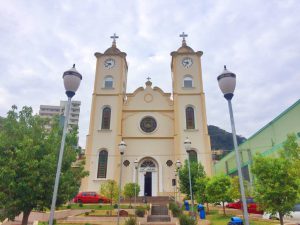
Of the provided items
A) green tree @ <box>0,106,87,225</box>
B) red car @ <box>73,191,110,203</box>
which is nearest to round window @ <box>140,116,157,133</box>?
red car @ <box>73,191,110,203</box>

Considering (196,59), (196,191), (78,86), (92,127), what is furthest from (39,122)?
(196,59)

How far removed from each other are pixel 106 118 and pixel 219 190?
1627 cm

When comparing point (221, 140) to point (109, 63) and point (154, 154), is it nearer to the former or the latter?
point (154, 154)

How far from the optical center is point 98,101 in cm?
3011

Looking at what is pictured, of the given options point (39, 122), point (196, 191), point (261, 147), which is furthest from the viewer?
point (261, 147)

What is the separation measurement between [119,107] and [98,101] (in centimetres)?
262

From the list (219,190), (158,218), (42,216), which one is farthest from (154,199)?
(42,216)

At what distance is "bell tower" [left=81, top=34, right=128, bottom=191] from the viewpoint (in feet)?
87.7

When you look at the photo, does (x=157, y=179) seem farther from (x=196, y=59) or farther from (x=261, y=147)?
(x=196, y=59)

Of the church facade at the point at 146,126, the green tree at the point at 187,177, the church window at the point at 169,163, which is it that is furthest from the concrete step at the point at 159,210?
the church window at the point at 169,163

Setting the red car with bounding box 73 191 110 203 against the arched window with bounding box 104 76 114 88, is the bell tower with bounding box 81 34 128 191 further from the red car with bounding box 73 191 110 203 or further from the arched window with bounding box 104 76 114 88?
the red car with bounding box 73 191 110 203

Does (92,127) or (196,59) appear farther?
(196,59)

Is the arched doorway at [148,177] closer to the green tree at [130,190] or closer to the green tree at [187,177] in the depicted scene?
the green tree at [130,190]

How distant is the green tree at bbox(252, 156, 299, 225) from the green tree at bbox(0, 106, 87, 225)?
7331 mm
